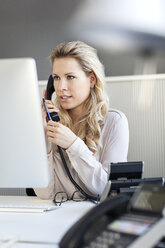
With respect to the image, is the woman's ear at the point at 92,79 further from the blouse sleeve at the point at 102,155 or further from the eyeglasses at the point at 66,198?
the eyeglasses at the point at 66,198

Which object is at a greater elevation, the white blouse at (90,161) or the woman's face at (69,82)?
the woman's face at (69,82)

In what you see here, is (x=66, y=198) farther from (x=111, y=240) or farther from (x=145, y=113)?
(x=145, y=113)

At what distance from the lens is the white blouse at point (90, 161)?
1.56 meters

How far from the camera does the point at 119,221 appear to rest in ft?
2.43

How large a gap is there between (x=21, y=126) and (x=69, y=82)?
81 cm

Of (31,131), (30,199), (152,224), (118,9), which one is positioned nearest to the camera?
(152,224)

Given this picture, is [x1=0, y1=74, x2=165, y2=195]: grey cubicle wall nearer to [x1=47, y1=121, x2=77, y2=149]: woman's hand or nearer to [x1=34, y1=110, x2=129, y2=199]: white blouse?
[x1=34, y1=110, x2=129, y2=199]: white blouse

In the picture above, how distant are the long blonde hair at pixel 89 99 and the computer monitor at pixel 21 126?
2.13 ft

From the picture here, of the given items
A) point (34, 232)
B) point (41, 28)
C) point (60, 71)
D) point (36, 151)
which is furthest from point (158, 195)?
point (41, 28)

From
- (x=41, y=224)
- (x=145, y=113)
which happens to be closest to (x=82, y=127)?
(x=145, y=113)

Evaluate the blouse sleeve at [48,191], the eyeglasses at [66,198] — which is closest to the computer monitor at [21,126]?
the eyeglasses at [66,198]

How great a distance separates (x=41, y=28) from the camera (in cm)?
282

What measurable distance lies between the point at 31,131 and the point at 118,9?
1.72m

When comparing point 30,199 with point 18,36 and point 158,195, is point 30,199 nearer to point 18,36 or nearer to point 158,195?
point 158,195
